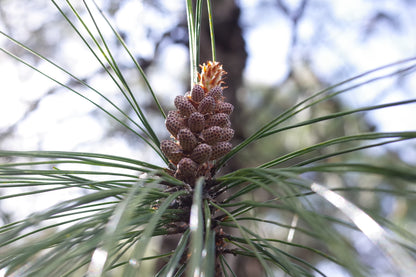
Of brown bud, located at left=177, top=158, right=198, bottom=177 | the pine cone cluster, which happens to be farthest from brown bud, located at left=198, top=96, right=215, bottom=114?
brown bud, located at left=177, top=158, right=198, bottom=177

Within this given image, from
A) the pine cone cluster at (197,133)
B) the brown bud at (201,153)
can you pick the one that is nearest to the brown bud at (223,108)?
the pine cone cluster at (197,133)

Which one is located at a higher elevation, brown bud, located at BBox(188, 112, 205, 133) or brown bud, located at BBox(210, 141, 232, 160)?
brown bud, located at BBox(188, 112, 205, 133)

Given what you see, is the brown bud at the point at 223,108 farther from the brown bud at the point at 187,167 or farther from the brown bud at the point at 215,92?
the brown bud at the point at 187,167

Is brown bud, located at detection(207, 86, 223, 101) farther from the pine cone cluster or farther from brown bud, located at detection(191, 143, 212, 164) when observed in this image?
brown bud, located at detection(191, 143, 212, 164)

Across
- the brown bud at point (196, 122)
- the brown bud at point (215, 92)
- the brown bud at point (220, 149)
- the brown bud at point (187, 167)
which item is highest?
the brown bud at point (215, 92)

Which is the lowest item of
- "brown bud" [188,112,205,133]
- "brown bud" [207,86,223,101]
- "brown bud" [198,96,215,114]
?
"brown bud" [188,112,205,133]

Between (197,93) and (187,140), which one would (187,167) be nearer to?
(187,140)

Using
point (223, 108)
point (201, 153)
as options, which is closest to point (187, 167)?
point (201, 153)
